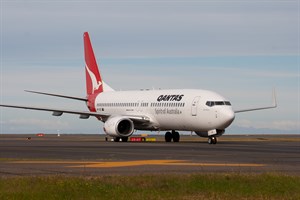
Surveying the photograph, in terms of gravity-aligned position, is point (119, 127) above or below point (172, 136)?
above

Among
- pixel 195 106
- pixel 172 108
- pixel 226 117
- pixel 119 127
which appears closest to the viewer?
pixel 226 117

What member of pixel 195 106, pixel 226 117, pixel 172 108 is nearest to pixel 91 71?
pixel 172 108

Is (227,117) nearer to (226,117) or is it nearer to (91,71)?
(226,117)

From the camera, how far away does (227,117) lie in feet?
167

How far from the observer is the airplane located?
5191 cm

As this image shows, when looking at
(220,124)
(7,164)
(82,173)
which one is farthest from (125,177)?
(220,124)

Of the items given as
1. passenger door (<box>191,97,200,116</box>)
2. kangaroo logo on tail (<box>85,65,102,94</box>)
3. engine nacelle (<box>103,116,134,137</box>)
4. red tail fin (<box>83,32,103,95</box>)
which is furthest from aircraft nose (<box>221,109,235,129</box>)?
kangaroo logo on tail (<box>85,65,102,94</box>)

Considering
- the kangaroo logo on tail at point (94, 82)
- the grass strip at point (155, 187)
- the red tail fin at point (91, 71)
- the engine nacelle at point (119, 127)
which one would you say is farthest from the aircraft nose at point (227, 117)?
the grass strip at point (155, 187)

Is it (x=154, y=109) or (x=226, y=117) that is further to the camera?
(x=154, y=109)

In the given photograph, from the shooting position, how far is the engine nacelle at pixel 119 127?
57.1 meters

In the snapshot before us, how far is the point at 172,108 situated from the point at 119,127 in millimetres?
5312

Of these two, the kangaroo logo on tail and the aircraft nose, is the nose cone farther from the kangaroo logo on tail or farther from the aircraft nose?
the kangaroo logo on tail

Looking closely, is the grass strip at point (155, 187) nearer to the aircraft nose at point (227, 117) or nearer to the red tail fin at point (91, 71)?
the aircraft nose at point (227, 117)

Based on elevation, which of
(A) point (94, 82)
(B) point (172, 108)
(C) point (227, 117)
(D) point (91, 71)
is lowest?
(C) point (227, 117)
